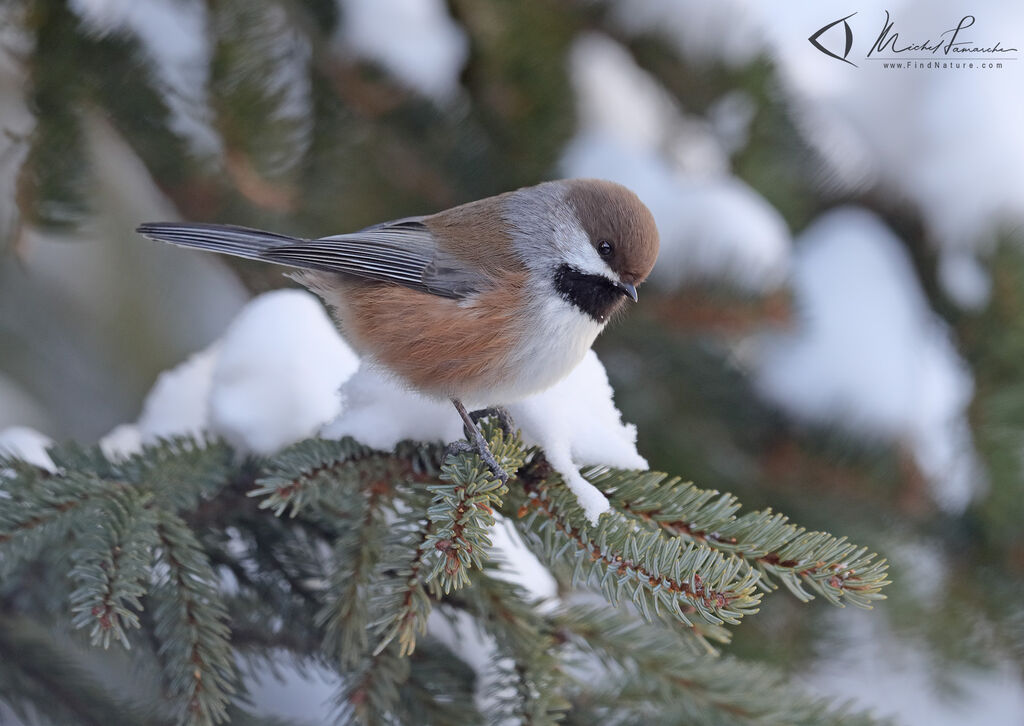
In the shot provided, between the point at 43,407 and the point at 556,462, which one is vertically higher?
the point at 43,407

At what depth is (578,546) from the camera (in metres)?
1.64

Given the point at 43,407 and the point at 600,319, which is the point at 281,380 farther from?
the point at 43,407

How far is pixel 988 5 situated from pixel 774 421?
6.02 ft

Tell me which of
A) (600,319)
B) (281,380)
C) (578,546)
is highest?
(600,319)

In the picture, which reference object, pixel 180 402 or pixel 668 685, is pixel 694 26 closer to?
pixel 180 402

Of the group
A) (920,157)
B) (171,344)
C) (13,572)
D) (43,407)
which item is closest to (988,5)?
(920,157)

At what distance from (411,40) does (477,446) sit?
1.58 metres

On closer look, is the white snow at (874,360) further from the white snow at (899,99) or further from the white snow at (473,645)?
the white snow at (473,645)

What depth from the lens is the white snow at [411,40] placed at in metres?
2.71

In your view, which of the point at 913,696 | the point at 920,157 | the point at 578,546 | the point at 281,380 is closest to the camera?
the point at 578,546

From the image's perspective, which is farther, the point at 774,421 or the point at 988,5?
the point at 988,5

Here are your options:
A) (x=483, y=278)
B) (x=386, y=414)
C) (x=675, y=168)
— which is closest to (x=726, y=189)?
(x=675, y=168)

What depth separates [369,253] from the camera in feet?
7.75

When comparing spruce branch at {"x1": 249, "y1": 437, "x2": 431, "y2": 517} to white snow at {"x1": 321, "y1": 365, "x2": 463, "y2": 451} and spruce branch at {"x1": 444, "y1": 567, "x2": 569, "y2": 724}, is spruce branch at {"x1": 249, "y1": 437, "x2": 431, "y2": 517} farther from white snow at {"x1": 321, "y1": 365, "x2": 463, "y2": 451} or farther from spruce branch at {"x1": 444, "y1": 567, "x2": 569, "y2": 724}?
→ spruce branch at {"x1": 444, "y1": 567, "x2": 569, "y2": 724}
